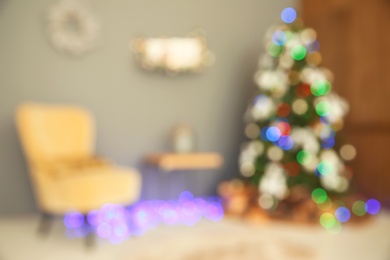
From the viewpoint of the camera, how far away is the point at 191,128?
191 inches

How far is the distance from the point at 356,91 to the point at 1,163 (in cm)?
352

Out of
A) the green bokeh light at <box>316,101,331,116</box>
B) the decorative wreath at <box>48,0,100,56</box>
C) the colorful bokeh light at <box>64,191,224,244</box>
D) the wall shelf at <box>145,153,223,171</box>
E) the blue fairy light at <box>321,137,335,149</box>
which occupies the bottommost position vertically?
the colorful bokeh light at <box>64,191,224,244</box>

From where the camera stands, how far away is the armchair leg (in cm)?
366

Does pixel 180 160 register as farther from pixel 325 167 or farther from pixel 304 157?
pixel 325 167

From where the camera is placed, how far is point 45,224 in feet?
12.5

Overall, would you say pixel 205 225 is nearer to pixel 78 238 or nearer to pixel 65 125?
pixel 78 238

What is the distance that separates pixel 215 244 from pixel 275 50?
2091 mm

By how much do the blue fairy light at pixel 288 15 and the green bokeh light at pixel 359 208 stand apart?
1.87m

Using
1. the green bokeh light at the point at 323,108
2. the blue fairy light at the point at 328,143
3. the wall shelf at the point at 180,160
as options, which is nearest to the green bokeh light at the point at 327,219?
the blue fairy light at the point at 328,143

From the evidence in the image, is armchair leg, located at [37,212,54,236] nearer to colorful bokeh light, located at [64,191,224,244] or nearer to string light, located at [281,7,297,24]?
colorful bokeh light, located at [64,191,224,244]

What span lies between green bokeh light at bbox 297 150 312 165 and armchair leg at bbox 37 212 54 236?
2.20 metres

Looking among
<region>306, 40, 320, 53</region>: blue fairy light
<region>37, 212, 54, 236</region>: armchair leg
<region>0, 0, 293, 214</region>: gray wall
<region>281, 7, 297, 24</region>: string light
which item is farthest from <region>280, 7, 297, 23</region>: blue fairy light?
<region>37, 212, 54, 236</region>: armchair leg

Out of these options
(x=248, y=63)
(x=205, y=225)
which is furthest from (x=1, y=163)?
(x=248, y=63)

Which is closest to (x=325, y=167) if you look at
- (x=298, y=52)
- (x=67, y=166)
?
(x=298, y=52)
